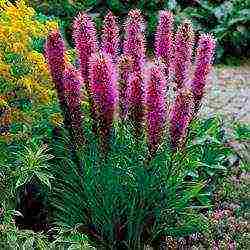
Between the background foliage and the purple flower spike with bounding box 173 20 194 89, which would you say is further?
the background foliage

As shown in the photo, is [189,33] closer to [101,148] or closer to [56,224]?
[101,148]

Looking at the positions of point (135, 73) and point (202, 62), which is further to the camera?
point (202, 62)

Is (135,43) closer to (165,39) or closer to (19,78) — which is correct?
(165,39)

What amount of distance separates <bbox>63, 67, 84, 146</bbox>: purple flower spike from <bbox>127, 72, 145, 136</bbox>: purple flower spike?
15.0 inches

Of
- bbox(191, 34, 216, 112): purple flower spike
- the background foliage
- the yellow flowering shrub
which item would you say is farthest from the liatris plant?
the background foliage

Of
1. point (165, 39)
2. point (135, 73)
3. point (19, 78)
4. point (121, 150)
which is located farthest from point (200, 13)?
point (135, 73)

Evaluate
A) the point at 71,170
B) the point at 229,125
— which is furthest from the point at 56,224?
the point at 229,125

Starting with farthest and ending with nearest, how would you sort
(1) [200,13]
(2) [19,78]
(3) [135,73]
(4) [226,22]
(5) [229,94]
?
(1) [200,13]
(4) [226,22]
(5) [229,94]
(2) [19,78]
(3) [135,73]

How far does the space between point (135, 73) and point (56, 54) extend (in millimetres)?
605

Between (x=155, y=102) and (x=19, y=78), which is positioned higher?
(x=155, y=102)

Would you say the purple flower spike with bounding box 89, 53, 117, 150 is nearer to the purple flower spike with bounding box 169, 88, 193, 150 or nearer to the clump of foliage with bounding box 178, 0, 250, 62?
the purple flower spike with bounding box 169, 88, 193, 150

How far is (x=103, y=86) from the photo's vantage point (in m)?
4.51

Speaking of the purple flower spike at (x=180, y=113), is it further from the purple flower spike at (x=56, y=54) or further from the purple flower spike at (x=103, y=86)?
the purple flower spike at (x=56, y=54)

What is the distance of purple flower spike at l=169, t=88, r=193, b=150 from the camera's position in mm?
4527
